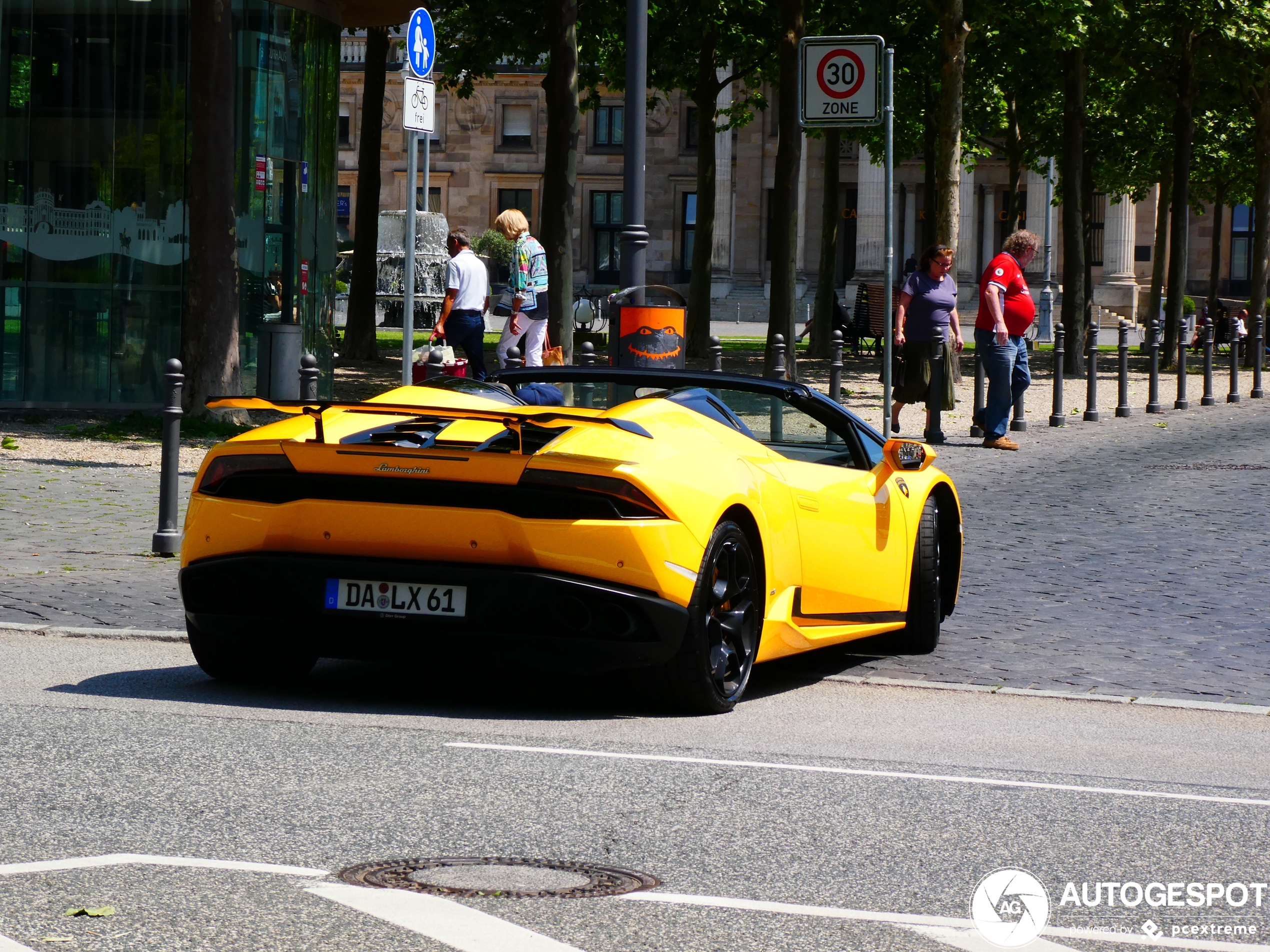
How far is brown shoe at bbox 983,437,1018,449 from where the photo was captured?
1941 cm

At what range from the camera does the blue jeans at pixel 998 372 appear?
61.5ft

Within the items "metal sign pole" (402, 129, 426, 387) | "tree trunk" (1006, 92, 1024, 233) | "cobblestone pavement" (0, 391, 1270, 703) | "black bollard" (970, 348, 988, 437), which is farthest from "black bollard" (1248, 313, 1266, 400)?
"metal sign pole" (402, 129, 426, 387)

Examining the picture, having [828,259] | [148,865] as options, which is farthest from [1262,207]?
[148,865]

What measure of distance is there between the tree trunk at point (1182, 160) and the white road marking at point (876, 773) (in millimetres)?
30821

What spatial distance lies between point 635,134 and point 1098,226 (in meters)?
62.9

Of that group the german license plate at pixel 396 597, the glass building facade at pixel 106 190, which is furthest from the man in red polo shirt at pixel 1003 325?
the german license plate at pixel 396 597

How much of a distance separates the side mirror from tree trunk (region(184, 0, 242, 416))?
1040cm

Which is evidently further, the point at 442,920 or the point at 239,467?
the point at 239,467

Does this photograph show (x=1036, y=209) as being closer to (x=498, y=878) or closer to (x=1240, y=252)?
(x=1240, y=252)

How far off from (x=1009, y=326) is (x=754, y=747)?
44.0 feet

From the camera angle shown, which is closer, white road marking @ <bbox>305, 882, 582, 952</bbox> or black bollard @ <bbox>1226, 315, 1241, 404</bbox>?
white road marking @ <bbox>305, 882, 582, 952</bbox>

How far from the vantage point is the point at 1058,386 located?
22.7 metres

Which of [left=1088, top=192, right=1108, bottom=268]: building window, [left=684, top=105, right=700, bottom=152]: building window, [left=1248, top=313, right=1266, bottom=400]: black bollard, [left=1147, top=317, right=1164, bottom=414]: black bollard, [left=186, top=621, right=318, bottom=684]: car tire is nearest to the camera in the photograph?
[left=186, top=621, right=318, bottom=684]: car tire

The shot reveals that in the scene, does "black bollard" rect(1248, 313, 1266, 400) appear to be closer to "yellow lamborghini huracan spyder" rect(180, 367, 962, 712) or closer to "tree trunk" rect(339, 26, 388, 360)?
"tree trunk" rect(339, 26, 388, 360)
